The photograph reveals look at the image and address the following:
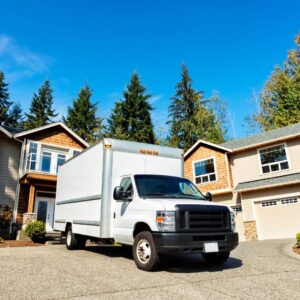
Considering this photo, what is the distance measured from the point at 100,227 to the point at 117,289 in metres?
3.01

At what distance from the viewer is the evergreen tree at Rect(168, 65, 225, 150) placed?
4112cm

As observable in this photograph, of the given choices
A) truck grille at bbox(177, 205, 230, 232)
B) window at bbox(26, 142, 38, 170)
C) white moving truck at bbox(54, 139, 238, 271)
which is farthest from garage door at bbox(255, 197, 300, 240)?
window at bbox(26, 142, 38, 170)

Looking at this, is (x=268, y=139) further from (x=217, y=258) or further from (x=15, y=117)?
(x=15, y=117)

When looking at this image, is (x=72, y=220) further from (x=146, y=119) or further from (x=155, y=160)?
(x=146, y=119)

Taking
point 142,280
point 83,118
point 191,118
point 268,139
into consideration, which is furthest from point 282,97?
point 142,280

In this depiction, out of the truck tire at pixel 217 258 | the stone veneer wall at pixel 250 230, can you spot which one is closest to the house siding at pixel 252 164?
the stone veneer wall at pixel 250 230

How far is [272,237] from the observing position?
19.1 metres

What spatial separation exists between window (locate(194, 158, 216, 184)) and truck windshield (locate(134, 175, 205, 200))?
15682mm

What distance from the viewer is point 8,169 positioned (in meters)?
19.2

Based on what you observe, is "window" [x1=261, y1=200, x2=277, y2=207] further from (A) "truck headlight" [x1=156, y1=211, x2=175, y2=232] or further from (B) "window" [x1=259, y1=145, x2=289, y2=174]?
(A) "truck headlight" [x1=156, y1=211, x2=175, y2=232]

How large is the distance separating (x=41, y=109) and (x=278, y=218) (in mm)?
42587

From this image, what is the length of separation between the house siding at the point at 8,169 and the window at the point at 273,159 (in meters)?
17.2

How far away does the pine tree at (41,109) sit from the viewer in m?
48.6

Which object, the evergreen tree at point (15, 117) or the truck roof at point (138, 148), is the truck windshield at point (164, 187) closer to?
the truck roof at point (138, 148)
